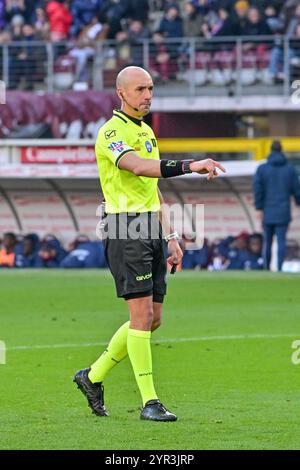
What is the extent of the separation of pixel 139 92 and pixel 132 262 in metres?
1.06

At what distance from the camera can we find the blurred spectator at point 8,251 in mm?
26578

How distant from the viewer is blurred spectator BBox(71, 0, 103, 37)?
110 ft

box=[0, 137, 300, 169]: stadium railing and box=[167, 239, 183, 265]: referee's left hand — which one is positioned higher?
box=[167, 239, 183, 265]: referee's left hand

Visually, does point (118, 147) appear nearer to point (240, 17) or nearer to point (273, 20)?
point (240, 17)

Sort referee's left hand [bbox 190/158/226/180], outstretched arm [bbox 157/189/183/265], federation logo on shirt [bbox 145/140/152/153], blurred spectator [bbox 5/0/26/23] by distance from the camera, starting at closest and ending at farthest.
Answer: referee's left hand [bbox 190/158/226/180], federation logo on shirt [bbox 145/140/152/153], outstretched arm [bbox 157/189/183/265], blurred spectator [bbox 5/0/26/23]

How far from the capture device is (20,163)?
91.5ft

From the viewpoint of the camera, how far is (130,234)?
8.77m

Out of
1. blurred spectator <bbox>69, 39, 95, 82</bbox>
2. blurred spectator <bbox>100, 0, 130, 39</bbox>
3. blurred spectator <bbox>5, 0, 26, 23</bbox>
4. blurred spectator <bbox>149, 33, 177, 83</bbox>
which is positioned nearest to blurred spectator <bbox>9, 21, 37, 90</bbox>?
blurred spectator <bbox>69, 39, 95, 82</bbox>

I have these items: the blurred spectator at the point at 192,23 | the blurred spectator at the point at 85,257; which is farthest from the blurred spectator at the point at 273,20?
the blurred spectator at the point at 85,257

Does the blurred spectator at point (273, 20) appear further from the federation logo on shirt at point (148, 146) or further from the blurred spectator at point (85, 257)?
the federation logo on shirt at point (148, 146)

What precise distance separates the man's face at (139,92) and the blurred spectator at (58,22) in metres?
24.7

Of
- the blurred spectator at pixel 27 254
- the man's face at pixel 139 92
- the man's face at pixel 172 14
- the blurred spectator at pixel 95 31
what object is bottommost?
the blurred spectator at pixel 27 254

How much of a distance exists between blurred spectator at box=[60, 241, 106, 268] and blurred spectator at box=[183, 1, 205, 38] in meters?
7.24

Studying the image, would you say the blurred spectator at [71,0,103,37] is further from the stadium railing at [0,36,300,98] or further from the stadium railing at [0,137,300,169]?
the stadium railing at [0,137,300,169]
